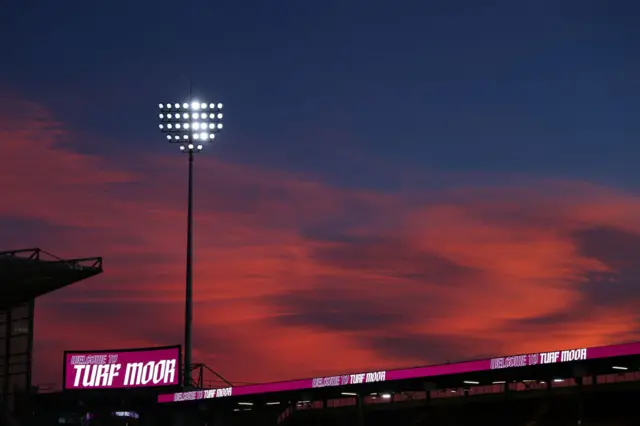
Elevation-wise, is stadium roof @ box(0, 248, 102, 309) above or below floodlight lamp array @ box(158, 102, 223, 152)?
below

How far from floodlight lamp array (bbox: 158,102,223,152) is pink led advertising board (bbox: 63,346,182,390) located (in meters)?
10.8

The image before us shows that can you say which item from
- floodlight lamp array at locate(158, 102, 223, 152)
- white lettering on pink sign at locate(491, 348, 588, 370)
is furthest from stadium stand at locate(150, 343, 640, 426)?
floodlight lamp array at locate(158, 102, 223, 152)

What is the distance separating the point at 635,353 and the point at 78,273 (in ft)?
70.2

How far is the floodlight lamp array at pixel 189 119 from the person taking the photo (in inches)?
2226

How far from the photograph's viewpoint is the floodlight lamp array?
185 ft

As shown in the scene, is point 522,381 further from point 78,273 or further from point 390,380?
point 78,273

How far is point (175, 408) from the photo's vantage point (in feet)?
→ 169

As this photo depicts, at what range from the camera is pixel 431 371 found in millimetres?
36688

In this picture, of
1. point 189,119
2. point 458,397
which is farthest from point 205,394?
point 189,119

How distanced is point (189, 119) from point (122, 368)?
13.2 metres

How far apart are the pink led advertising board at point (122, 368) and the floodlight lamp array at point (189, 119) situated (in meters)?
10.8

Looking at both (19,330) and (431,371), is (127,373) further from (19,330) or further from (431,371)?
(431,371)

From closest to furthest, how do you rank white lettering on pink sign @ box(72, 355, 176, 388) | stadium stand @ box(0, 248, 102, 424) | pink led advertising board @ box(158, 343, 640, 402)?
pink led advertising board @ box(158, 343, 640, 402) < stadium stand @ box(0, 248, 102, 424) < white lettering on pink sign @ box(72, 355, 176, 388)

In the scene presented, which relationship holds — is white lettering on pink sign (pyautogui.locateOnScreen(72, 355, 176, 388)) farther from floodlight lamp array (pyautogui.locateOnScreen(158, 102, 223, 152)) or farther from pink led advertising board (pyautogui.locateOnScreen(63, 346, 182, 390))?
floodlight lamp array (pyautogui.locateOnScreen(158, 102, 223, 152))
